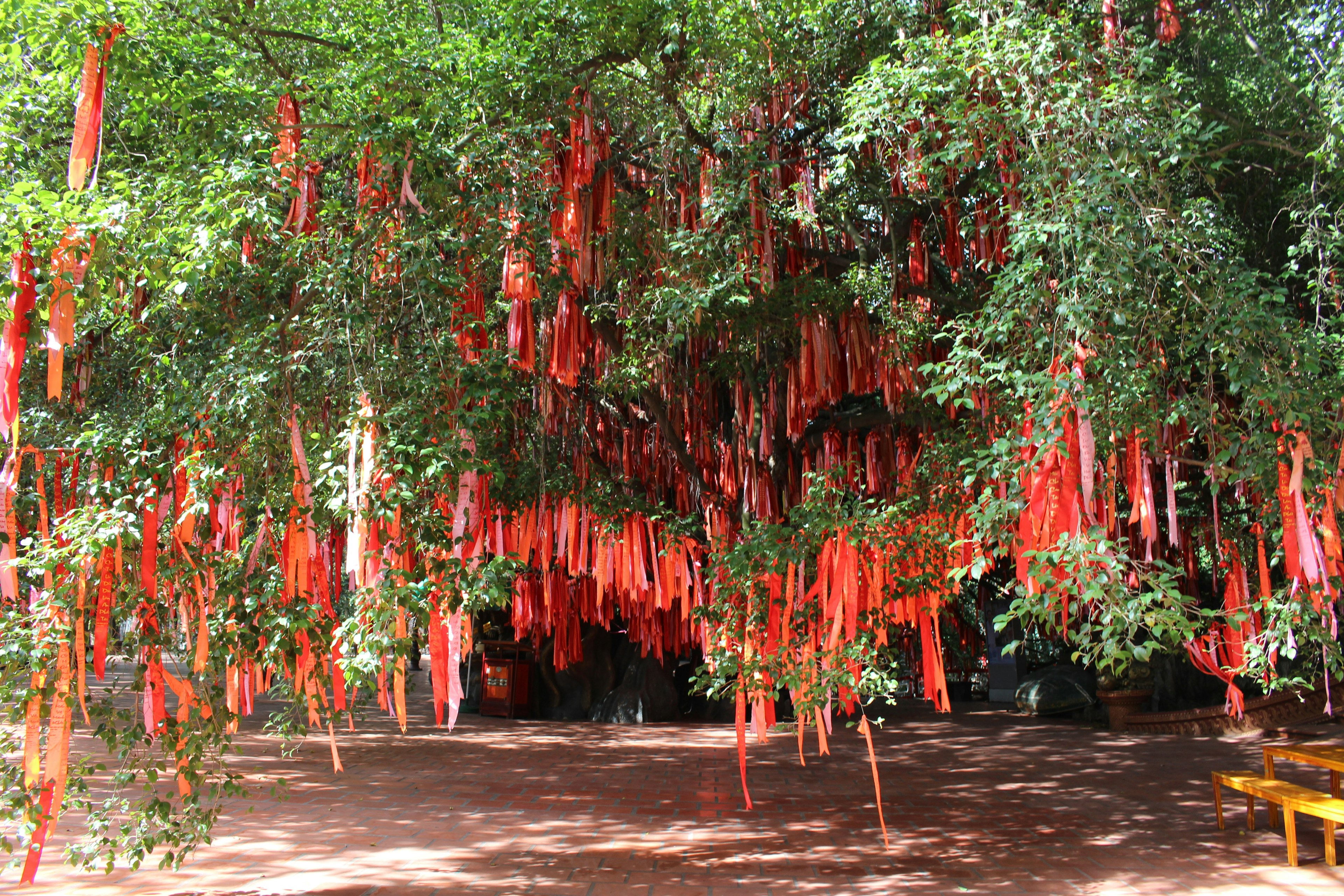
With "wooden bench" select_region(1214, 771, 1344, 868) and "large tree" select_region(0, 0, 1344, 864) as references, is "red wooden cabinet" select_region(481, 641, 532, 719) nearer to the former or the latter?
"large tree" select_region(0, 0, 1344, 864)

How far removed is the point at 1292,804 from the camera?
4250 mm

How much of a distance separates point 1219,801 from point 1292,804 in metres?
1.03

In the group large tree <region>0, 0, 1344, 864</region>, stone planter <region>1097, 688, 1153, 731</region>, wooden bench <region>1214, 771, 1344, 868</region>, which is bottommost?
stone planter <region>1097, 688, 1153, 731</region>

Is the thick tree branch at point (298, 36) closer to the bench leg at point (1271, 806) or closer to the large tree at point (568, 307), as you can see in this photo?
the large tree at point (568, 307)

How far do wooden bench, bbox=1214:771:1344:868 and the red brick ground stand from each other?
12 cm

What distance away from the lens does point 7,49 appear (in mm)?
2799

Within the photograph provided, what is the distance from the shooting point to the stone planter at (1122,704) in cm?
995

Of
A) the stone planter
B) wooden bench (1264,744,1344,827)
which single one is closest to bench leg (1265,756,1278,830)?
wooden bench (1264,744,1344,827)

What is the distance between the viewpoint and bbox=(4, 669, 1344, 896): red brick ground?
4223 mm

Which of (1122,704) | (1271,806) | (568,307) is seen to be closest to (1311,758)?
(1271,806)

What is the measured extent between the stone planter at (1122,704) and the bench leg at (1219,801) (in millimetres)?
5055

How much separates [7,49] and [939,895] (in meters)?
4.73

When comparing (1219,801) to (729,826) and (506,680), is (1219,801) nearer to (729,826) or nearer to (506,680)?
(729,826)

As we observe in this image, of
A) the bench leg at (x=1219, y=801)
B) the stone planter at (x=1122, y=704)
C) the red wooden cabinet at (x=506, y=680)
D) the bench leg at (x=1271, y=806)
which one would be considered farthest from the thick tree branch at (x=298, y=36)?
the stone planter at (x=1122, y=704)
